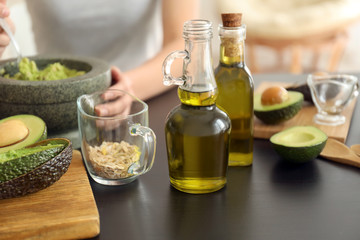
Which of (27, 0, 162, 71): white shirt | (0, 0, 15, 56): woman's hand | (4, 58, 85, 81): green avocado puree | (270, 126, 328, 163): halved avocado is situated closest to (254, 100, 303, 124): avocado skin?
(270, 126, 328, 163): halved avocado

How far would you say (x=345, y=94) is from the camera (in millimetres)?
1211

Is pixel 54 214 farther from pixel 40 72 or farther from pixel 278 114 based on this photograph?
pixel 278 114

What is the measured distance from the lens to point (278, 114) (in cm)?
113

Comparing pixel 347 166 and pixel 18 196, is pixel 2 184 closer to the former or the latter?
pixel 18 196

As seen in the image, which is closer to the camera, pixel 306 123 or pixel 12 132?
pixel 12 132

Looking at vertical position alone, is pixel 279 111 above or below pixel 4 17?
below

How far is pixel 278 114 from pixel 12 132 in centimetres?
60

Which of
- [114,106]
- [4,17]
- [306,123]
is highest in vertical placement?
[4,17]

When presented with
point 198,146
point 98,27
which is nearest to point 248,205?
point 198,146

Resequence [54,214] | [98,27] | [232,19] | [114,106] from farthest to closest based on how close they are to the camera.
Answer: [98,27] → [114,106] → [232,19] → [54,214]

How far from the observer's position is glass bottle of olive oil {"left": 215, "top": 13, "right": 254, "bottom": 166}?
0.89 m

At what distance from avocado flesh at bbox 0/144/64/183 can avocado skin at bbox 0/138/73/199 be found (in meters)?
0.01

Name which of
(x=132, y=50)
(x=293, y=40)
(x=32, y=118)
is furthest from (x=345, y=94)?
(x=293, y=40)

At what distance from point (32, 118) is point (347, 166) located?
66cm
